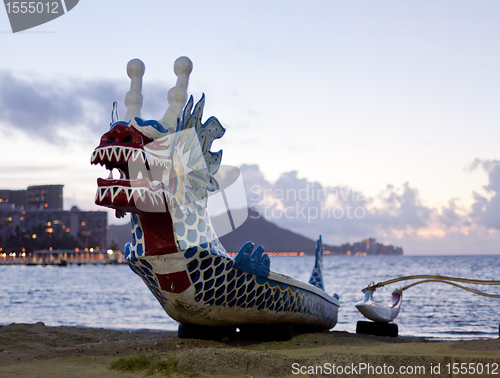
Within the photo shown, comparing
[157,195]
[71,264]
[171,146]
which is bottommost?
[71,264]

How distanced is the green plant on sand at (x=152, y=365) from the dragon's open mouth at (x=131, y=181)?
1928mm

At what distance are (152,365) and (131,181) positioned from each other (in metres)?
2.34

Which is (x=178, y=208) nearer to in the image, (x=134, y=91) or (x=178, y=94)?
(x=178, y=94)

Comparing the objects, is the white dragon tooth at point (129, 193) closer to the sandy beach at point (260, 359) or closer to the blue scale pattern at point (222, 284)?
the blue scale pattern at point (222, 284)

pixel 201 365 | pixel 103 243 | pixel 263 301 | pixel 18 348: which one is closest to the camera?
pixel 201 365

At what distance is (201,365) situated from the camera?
19.4 ft

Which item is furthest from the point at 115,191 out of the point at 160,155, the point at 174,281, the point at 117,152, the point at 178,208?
the point at 174,281

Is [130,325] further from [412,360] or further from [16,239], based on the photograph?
[16,239]

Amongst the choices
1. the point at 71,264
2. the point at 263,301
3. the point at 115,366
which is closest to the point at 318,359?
the point at 263,301

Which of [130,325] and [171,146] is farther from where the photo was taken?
[130,325]

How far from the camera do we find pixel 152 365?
5.95 m

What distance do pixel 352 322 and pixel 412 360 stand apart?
12.5 m

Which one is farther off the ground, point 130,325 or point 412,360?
point 412,360

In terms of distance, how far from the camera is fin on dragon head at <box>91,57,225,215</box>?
588 cm
